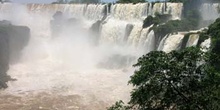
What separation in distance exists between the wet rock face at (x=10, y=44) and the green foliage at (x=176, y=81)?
23150 millimetres

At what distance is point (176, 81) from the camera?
9.16 metres

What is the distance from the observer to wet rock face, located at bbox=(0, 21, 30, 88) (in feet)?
112

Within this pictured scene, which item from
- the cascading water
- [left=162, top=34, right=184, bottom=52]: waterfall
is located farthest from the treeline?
[left=162, top=34, right=184, bottom=52]: waterfall

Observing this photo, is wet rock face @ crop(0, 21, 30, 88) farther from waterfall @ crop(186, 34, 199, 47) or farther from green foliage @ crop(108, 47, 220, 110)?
green foliage @ crop(108, 47, 220, 110)

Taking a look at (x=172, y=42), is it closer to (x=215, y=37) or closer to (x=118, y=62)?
(x=215, y=37)

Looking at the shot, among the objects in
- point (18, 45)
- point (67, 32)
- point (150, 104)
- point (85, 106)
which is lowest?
point (150, 104)

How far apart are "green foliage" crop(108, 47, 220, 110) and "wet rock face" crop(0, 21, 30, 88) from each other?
23150 mm

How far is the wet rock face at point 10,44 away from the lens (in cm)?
3427

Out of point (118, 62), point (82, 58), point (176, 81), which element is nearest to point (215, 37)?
point (118, 62)

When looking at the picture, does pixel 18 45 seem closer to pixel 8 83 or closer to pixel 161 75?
pixel 8 83

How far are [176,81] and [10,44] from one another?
32080mm

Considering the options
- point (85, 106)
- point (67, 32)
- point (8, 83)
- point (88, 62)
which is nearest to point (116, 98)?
point (85, 106)

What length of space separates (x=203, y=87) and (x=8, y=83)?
23.9m

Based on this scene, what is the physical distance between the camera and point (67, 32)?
171 feet
